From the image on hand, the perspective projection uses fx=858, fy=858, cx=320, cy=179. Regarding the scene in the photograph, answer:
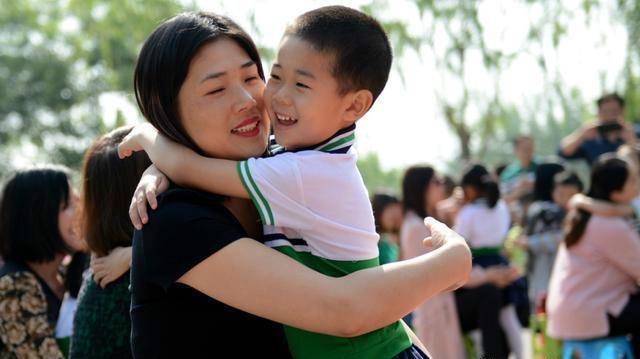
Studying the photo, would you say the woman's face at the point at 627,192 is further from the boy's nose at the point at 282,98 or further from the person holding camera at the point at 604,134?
the boy's nose at the point at 282,98

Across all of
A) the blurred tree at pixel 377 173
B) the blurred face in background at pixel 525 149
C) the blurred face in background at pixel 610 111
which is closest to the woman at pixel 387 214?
the blurred face in background at pixel 525 149

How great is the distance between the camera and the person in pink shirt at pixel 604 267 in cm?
549

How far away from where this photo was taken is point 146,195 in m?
2.02

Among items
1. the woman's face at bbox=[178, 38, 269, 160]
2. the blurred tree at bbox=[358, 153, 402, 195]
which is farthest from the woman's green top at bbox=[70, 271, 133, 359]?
the blurred tree at bbox=[358, 153, 402, 195]

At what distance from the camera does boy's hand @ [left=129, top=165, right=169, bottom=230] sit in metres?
1.99

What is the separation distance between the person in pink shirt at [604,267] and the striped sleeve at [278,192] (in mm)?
3989

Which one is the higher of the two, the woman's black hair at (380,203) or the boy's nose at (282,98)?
the boy's nose at (282,98)

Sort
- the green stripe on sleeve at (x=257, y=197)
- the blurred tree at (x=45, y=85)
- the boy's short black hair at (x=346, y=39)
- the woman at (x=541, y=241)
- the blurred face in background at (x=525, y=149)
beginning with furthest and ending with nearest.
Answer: the blurred tree at (x=45, y=85) → the blurred face in background at (x=525, y=149) → the woman at (x=541, y=241) → the boy's short black hair at (x=346, y=39) → the green stripe on sleeve at (x=257, y=197)

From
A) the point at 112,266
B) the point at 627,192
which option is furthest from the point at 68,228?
the point at 627,192

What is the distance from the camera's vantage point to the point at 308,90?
2219 millimetres

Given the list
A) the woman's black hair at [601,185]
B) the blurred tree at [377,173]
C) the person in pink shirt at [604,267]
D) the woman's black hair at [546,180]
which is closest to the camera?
the person in pink shirt at [604,267]

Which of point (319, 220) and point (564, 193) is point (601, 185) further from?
point (319, 220)

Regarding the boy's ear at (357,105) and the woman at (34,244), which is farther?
the woman at (34,244)

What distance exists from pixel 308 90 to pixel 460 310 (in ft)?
16.0
